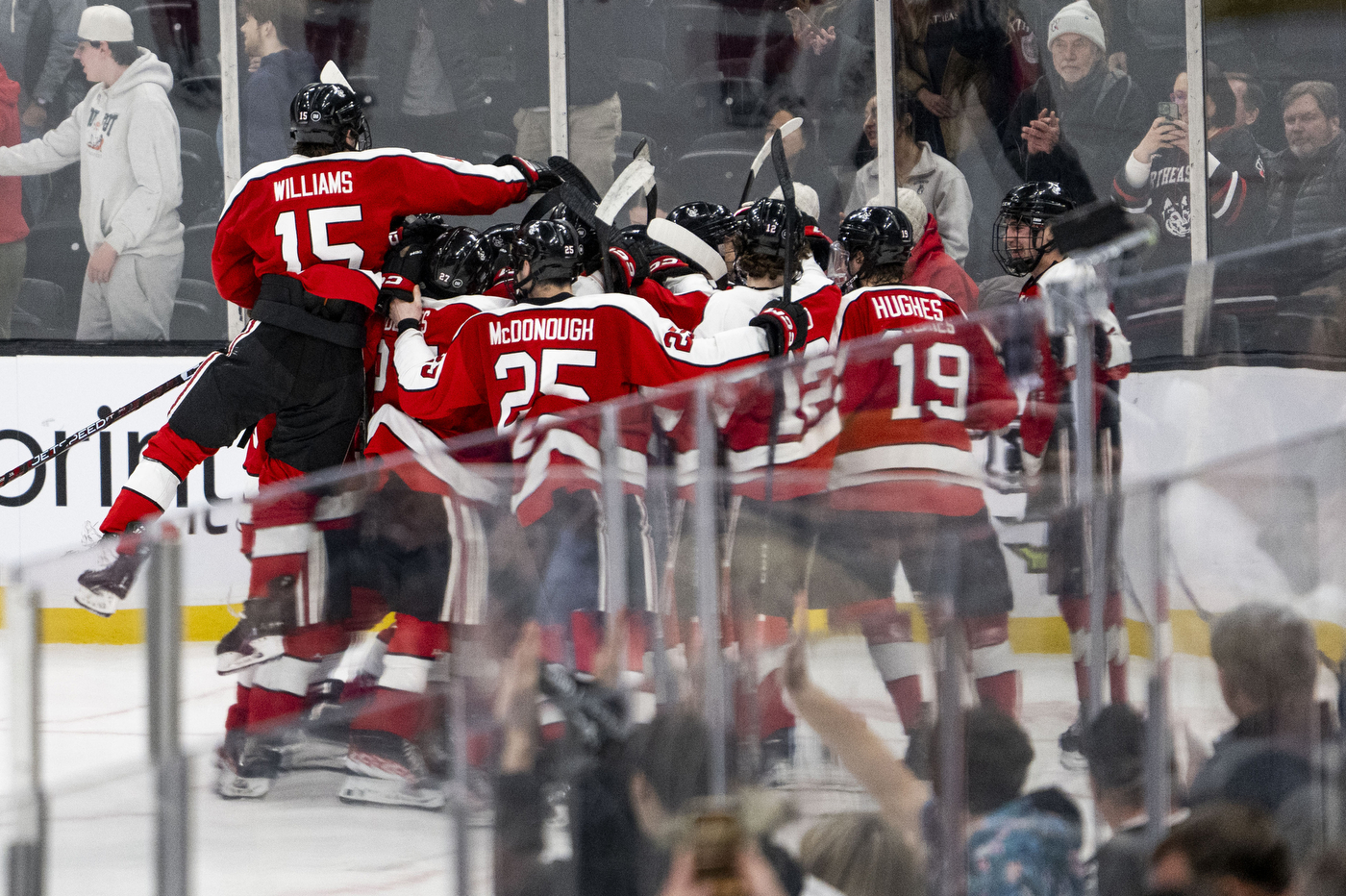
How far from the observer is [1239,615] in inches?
75.2

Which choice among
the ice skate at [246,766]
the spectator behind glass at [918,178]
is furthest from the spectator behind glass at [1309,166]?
the ice skate at [246,766]

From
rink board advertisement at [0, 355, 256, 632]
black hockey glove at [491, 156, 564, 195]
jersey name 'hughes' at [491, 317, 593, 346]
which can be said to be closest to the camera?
jersey name 'hughes' at [491, 317, 593, 346]

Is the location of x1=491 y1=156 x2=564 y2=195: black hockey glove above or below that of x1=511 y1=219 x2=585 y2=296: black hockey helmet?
above

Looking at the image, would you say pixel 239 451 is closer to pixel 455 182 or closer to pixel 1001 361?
pixel 455 182

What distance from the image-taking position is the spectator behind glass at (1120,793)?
1896 millimetres

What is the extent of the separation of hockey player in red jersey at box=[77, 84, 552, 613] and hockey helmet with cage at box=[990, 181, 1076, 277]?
1.23 metres

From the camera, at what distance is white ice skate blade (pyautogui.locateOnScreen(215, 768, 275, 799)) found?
6.93 feet

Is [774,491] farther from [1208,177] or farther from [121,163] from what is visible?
[121,163]

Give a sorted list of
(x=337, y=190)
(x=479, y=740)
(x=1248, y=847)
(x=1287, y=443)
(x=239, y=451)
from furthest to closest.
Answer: (x=239, y=451) → (x=337, y=190) → (x=479, y=740) → (x=1287, y=443) → (x=1248, y=847)

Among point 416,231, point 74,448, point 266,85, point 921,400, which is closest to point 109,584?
point 921,400

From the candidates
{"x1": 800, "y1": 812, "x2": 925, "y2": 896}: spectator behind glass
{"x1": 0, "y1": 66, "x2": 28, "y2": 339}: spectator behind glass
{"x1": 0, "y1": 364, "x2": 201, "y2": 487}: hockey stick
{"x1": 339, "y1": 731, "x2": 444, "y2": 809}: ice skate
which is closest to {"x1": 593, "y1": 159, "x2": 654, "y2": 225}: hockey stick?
{"x1": 0, "y1": 364, "x2": 201, "y2": 487}: hockey stick

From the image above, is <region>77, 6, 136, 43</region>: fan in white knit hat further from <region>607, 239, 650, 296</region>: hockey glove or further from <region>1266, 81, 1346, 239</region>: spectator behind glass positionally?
<region>1266, 81, 1346, 239</region>: spectator behind glass

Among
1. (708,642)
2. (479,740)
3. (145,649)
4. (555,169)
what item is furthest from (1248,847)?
(555,169)

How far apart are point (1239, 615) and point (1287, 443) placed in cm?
21
